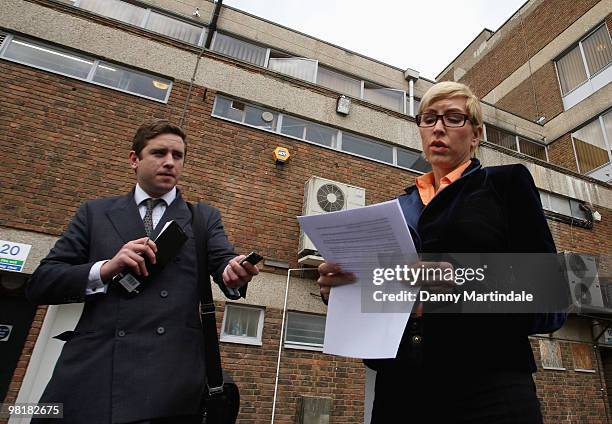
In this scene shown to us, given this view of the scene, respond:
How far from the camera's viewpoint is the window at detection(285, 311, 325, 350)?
573cm

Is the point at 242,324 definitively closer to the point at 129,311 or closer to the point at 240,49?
the point at 129,311

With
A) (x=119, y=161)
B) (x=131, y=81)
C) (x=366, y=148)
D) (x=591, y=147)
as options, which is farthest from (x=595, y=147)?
(x=119, y=161)

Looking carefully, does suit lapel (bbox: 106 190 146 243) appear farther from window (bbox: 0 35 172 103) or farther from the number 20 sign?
window (bbox: 0 35 172 103)

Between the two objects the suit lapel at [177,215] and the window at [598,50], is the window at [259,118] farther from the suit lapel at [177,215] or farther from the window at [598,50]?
the window at [598,50]

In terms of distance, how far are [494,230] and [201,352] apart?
1.26m

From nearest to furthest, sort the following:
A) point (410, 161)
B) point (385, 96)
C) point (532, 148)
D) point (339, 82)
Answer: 1. point (410, 161)
2. point (339, 82)
3. point (385, 96)
4. point (532, 148)

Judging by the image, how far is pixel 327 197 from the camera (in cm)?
624

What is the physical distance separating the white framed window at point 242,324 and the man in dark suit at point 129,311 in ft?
13.3

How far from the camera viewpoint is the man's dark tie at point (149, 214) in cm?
168

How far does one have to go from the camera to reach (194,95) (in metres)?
6.45

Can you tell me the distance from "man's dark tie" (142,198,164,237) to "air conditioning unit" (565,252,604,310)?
8609mm

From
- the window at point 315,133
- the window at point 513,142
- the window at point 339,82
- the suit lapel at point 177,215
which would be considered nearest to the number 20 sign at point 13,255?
the window at point 315,133

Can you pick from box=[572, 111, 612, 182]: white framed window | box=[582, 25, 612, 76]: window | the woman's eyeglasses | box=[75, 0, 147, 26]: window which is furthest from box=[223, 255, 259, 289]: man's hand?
box=[582, 25, 612, 76]: window

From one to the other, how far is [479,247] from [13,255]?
5.84 m
